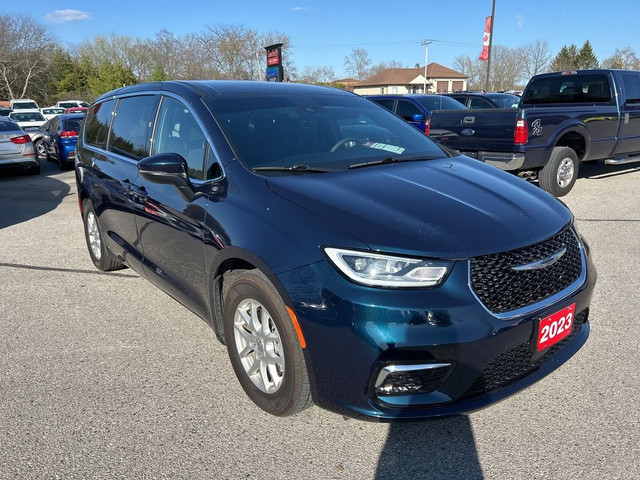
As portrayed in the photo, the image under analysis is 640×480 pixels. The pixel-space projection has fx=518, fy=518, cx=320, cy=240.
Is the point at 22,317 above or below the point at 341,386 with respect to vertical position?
below

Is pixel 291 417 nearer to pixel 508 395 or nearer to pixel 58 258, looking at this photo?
pixel 508 395

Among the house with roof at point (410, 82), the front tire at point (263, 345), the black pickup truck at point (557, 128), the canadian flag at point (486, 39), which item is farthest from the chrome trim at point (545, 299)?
the house with roof at point (410, 82)

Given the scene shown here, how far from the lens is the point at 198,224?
3.03 metres

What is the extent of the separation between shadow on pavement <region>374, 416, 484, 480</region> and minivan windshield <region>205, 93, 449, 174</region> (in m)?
1.51

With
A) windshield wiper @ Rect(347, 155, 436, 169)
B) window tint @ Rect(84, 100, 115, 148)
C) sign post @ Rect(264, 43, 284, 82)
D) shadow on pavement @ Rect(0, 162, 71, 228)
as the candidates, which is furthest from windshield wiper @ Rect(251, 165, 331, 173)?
sign post @ Rect(264, 43, 284, 82)

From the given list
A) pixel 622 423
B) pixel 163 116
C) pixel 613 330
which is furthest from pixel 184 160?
pixel 613 330

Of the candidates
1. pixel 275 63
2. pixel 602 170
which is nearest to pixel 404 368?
pixel 602 170

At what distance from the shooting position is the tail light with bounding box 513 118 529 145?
24.0 ft

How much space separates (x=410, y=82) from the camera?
295 feet

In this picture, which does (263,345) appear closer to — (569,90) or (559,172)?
(559,172)

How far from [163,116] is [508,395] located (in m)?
2.85

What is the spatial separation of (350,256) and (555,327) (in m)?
1.08

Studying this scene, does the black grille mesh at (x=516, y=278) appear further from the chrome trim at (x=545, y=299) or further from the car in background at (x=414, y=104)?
the car in background at (x=414, y=104)

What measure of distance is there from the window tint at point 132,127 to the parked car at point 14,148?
29.4 ft
